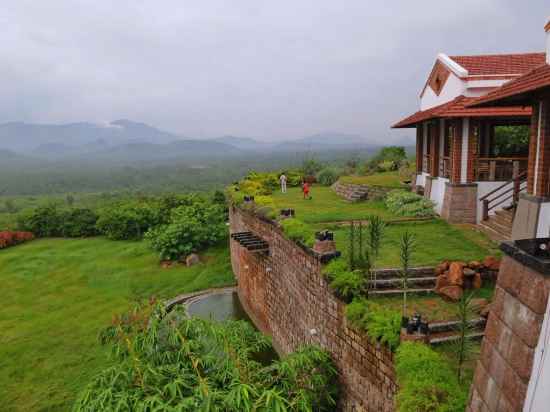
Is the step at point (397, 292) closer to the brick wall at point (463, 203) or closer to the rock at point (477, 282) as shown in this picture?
the rock at point (477, 282)

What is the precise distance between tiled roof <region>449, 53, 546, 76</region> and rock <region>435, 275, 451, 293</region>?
6944 millimetres

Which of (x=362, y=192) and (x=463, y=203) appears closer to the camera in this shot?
(x=463, y=203)

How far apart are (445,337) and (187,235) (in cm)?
1649

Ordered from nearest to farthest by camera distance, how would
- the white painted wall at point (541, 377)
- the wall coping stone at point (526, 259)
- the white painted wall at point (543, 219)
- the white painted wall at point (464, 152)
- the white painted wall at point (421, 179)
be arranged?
the white painted wall at point (541, 377)
the wall coping stone at point (526, 259)
the white painted wall at point (543, 219)
the white painted wall at point (464, 152)
the white painted wall at point (421, 179)

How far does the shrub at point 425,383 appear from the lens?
429 centimetres

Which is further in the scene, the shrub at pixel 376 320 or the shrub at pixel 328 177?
the shrub at pixel 328 177

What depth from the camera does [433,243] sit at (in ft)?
31.9

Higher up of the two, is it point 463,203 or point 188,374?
point 463,203

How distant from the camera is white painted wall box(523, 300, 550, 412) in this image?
2668 millimetres

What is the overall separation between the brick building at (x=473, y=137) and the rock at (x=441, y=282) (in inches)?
173

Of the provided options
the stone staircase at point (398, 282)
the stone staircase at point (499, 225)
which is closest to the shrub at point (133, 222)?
the stone staircase at point (499, 225)

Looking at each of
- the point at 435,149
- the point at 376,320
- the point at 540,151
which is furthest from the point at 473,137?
the point at 376,320

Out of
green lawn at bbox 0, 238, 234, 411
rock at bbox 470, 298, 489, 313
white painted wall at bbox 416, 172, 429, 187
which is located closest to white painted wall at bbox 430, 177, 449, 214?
white painted wall at bbox 416, 172, 429, 187

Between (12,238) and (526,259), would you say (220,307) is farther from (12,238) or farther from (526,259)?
(12,238)
